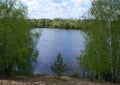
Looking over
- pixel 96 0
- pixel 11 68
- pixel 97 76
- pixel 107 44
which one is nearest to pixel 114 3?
pixel 96 0

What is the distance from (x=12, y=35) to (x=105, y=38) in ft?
27.6

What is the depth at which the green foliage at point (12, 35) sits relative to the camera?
26.2m

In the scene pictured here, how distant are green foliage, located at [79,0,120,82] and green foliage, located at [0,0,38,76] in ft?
20.3

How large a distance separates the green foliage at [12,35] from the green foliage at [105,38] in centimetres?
619

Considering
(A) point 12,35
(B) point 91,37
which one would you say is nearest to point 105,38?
(B) point 91,37

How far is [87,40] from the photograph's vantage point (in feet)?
94.7

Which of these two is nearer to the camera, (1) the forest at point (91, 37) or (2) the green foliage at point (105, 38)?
(1) the forest at point (91, 37)

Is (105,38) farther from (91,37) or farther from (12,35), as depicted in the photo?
(12,35)

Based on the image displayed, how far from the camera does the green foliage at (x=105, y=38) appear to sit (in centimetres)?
2697

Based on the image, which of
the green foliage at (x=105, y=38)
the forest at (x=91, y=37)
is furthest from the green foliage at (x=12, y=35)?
the green foliage at (x=105, y=38)

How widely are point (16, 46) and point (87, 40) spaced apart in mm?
6940

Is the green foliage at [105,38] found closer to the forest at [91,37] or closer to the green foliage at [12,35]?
the forest at [91,37]

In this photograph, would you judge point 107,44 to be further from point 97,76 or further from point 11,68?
point 11,68

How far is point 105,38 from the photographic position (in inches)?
1086
